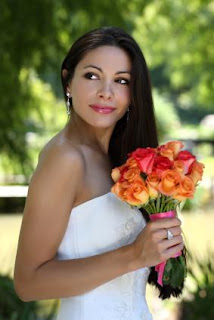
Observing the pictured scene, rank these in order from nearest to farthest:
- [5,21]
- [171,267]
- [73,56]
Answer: [171,267] → [73,56] → [5,21]

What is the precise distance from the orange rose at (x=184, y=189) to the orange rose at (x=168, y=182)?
14 millimetres

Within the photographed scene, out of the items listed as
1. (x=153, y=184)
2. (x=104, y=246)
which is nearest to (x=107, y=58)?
(x=153, y=184)

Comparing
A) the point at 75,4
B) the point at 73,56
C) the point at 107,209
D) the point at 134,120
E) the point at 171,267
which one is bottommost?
the point at 171,267

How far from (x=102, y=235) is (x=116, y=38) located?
0.59 meters

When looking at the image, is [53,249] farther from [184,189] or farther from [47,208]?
[184,189]

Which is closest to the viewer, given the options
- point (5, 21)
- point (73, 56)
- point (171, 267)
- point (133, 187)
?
point (133, 187)

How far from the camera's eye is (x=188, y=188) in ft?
5.65

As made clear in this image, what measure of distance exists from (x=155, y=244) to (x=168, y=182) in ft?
0.55

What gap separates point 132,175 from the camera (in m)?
1.73

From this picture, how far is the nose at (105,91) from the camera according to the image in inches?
73.7

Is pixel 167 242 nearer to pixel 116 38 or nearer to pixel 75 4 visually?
pixel 116 38

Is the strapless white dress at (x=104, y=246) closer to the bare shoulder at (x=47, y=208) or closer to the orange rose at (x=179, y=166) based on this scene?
the bare shoulder at (x=47, y=208)

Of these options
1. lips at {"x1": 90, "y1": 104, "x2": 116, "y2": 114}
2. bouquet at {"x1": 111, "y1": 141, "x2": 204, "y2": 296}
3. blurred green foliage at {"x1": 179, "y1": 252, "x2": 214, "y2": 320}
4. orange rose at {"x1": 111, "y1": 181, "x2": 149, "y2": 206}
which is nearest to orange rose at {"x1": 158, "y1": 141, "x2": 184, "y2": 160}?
bouquet at {"x1": 111, "y1": 141, "x2": 204, "y2": 296}

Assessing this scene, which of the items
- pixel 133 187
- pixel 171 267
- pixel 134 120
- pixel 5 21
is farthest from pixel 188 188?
pixel 5 21
